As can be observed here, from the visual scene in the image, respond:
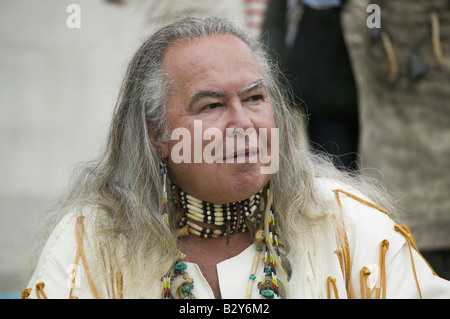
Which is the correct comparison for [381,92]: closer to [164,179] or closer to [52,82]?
→ [164,179]

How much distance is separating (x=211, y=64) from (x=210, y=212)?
0.54 metres

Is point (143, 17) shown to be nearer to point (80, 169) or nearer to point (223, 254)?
point (80, 169)

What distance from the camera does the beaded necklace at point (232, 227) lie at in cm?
241

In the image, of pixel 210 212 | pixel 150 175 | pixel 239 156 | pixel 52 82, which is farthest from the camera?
pixel 52 82

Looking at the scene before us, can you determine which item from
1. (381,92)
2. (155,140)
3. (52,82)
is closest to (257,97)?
(155,140)

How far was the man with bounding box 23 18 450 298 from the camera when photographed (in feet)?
7.85

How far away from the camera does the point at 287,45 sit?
4176 millimetres

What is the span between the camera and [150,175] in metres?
2.61

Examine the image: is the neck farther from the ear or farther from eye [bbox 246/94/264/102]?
eye [bbox 246/94/264/102]

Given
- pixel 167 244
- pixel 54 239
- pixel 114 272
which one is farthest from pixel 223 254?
pixel 54 239

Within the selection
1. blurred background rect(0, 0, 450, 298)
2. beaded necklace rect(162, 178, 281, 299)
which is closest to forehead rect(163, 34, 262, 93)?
beaded necklace rect(162, 178, 281, 299)

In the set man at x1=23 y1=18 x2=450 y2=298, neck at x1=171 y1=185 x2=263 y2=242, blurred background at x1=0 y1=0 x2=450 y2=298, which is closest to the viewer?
man at x1=23 y1=18 x2=450 y2=298

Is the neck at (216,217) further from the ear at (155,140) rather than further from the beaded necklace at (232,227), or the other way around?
the ear at (155,140)

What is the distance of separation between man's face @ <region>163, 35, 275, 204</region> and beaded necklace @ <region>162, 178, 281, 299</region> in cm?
6
